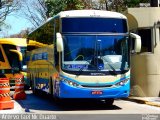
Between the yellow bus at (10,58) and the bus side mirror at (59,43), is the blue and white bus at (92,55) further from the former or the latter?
the yellow bus at (10,58)

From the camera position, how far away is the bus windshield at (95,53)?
17.2 m

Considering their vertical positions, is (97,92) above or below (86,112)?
above

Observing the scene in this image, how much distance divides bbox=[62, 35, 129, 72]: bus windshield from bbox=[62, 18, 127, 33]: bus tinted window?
27cm

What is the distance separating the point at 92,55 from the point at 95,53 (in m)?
0.14

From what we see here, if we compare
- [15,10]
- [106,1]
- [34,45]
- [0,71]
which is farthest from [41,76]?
[15,10]

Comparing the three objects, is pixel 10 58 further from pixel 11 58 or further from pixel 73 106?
pixel 73 106

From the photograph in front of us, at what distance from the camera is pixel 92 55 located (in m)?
17.3

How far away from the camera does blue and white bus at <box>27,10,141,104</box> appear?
17141 millimetres

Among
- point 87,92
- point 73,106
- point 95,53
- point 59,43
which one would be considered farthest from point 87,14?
point 73,106

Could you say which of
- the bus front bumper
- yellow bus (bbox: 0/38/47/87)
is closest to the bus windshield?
the bus front bumper

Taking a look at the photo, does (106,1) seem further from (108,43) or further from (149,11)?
(108,43)

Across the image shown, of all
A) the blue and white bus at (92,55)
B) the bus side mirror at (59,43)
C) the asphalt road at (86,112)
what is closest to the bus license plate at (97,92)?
the blue and white bus at (92,55)

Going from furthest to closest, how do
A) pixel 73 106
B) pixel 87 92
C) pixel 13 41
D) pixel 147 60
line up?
pixel 13 41
pixel 147 60
pixel 73 106
pixel 87 92

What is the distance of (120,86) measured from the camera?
57.3 ft
